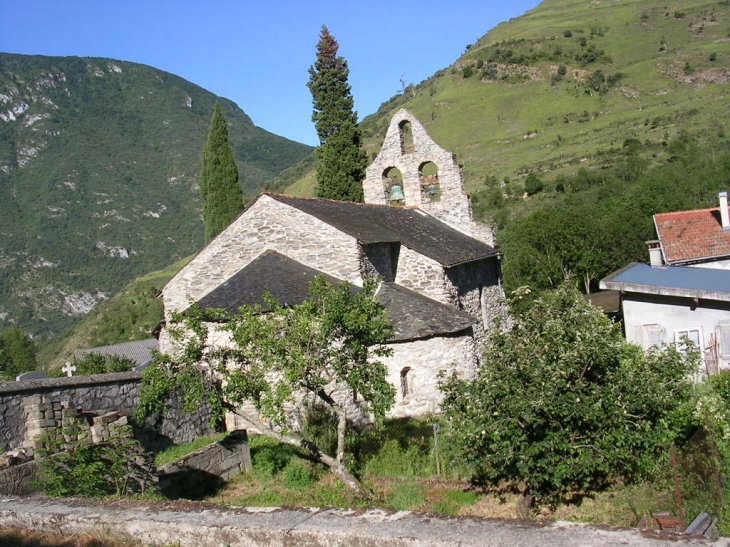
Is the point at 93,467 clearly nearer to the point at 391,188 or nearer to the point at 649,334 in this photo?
the point at 649,334

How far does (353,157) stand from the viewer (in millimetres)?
33750

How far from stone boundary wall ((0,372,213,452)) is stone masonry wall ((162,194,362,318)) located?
3.70m

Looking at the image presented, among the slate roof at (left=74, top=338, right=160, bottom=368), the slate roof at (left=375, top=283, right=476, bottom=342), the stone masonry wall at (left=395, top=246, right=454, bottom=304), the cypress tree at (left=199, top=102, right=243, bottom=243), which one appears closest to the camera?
the slate roof at (left=375, top=283, right=476, bottom=342)

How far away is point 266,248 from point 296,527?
1376 cm

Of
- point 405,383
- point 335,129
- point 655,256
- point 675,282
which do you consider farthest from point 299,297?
point 335,129

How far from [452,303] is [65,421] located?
36.2ft

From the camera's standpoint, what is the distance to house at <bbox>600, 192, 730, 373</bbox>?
16328 millimetres

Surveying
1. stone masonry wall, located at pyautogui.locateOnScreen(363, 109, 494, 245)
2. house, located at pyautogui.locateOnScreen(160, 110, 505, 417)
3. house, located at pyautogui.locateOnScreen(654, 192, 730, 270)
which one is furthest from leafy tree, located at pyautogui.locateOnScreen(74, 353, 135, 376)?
house, located at pyautogui.locateOnScreen(654, 192, 730, 270)

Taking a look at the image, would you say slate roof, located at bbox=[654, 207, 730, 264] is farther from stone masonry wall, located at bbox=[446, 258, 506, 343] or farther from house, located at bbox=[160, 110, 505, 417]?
house, located at bbox=[160, 110, 505, 417]

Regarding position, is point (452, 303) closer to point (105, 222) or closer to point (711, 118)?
point (711, 118)

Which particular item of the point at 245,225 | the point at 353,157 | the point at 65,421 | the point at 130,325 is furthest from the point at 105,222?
the point at 65,421

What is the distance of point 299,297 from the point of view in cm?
1498

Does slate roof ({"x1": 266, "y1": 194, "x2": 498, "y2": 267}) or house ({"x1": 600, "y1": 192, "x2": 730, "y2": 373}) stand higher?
slate roof ({"x1": 266, "y1": 194, "x2": 498, "y2": 267})

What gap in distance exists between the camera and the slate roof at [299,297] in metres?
15.4
